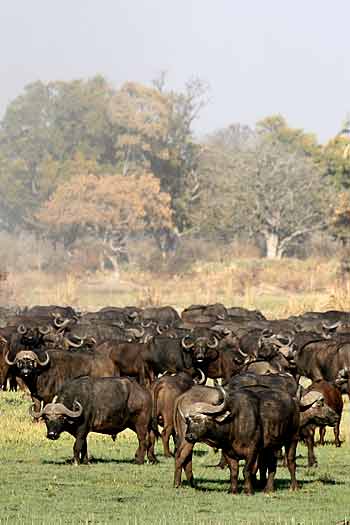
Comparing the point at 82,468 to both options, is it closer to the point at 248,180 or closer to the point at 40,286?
the point at 40,286

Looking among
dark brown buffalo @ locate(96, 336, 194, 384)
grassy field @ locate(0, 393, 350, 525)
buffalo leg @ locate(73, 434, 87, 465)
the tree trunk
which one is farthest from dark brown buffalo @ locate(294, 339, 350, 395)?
the tree trunk

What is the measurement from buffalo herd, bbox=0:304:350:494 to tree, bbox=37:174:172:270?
42849 mm

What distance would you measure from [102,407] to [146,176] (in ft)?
Answer: 208

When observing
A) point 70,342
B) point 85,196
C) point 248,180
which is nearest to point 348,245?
point 248,180

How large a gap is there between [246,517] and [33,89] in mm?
89170

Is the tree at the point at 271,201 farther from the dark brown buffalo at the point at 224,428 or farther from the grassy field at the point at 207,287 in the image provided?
the dark brown buffalo at the point at 224,428

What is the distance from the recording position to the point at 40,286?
62688 mm

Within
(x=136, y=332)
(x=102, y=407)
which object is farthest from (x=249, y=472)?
(x=136, y=332)

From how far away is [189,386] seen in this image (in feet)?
48.4

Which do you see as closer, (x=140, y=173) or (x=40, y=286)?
(x=40, y=286)

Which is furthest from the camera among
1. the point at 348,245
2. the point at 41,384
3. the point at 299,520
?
the point at 348,245

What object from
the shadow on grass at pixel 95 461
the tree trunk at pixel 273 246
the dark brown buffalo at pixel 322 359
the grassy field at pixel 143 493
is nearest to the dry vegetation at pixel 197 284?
the tree trunk at pixel 273 246

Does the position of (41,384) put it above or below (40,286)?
below

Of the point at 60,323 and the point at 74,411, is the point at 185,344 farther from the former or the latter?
the point at 74,411
